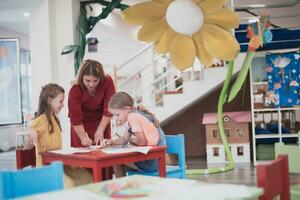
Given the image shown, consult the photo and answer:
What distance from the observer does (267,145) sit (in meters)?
6.27

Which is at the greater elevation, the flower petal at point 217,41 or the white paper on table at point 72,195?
Result: the flower petal at point 217,41

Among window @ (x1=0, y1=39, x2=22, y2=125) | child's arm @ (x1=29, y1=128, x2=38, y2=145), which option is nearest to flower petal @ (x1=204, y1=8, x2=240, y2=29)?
child's arm @ (x1=29, y1=128, x2=38, y2=145)

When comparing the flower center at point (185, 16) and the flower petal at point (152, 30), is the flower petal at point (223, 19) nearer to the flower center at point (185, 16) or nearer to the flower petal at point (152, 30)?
the flower center at point (185, 16)

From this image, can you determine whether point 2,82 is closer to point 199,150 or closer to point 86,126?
point 199,150

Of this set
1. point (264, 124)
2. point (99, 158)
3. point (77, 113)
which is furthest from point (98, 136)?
point (264, 124)

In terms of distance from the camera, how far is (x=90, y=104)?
11.1 ft

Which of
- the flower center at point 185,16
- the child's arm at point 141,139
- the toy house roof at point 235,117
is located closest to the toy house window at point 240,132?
the toy house roof at point 235,117

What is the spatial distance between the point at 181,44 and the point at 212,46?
201mm

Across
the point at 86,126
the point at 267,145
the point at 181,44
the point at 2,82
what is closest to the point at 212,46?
the point at 181,44

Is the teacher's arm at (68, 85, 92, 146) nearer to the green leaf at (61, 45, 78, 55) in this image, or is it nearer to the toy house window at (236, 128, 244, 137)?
the green leaf at (61, 45, 78, 55)

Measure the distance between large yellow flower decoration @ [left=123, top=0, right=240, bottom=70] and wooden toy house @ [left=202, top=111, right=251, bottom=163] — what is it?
3916 millimetres

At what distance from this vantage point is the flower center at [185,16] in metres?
2.56

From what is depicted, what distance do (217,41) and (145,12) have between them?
498mm

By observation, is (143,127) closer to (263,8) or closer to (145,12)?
(145,12)
